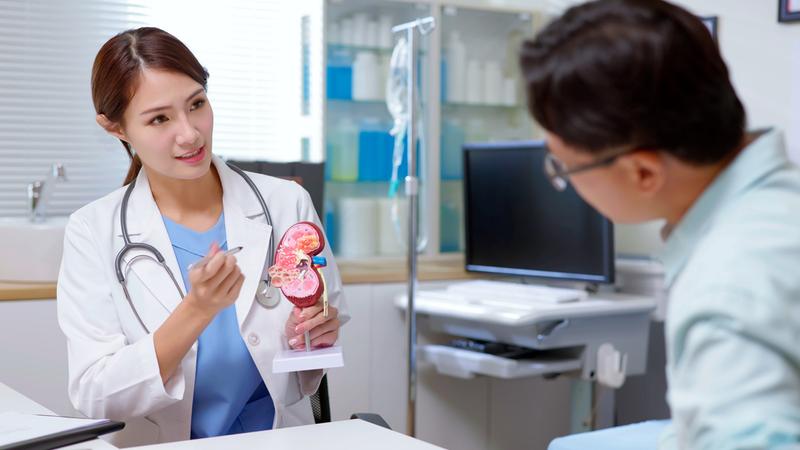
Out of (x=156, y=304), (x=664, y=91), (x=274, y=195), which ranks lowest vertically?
(x=156, y=304)

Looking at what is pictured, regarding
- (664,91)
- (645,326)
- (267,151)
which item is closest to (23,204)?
(267,151)

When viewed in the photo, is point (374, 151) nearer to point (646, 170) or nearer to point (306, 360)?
point (306, 360)

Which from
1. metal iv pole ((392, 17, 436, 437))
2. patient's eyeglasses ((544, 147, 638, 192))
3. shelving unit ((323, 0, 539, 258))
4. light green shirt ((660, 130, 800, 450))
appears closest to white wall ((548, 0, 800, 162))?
metal iv pole ((392, 17, 436, 437))

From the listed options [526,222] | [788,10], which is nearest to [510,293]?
[526,222]

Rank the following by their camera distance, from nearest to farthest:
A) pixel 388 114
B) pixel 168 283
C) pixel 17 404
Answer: pixel 17 404
pixel 168 283
pixel 388 114

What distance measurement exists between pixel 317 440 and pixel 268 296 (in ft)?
1.47

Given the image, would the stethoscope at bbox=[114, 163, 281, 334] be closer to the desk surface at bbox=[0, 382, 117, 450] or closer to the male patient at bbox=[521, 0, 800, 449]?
the desk surface at bbox=[0, 382, 117, 450]

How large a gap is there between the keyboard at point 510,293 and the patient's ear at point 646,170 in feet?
6.81

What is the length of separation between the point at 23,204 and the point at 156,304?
139 centimetres

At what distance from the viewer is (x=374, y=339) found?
3215 millimetres

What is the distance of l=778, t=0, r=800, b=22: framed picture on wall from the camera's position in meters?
2.87

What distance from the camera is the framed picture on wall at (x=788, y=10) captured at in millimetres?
2874

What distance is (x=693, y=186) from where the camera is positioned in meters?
0.87

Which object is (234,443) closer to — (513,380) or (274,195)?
(274,195)
